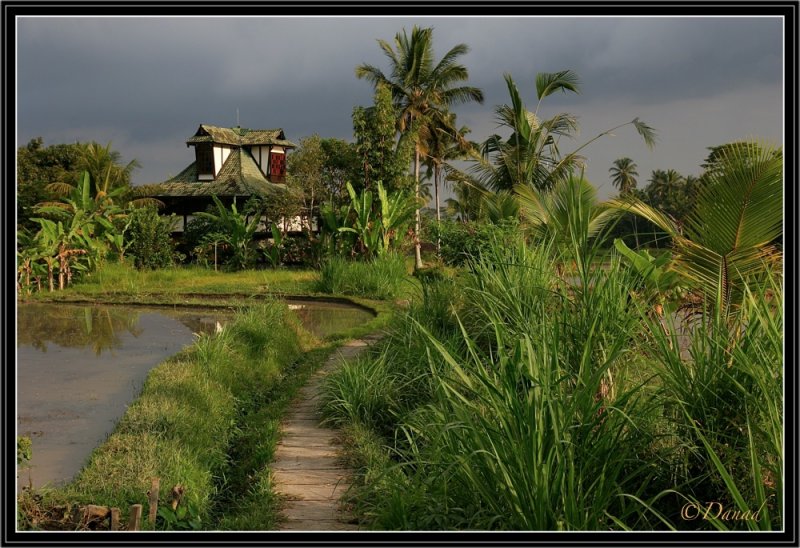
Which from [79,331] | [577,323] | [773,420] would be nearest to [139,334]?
[79,331]

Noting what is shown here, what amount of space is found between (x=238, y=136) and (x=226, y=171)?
2.14 meters

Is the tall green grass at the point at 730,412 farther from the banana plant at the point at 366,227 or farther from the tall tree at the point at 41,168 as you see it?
the tall tree at the point at 41,168

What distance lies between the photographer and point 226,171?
87.4 ft

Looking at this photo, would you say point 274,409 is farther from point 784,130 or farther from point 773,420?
point 784,130

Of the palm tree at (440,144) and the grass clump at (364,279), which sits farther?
the palm tree at (440,144)

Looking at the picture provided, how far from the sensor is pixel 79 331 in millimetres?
11109

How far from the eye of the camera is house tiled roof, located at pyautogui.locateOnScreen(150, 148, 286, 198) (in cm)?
2494

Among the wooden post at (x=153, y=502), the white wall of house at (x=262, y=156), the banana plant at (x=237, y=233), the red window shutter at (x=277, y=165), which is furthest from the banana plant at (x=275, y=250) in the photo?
the wooden post at (x=153, y=502)

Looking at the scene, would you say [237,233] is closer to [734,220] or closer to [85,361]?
[85,361]

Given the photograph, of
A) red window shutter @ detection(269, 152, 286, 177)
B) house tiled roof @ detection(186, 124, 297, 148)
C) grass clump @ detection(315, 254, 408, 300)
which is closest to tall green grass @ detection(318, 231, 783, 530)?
grass clump @ detection(315, 254, 408, 300)

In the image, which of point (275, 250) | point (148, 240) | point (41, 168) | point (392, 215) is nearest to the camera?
point (392, 215)

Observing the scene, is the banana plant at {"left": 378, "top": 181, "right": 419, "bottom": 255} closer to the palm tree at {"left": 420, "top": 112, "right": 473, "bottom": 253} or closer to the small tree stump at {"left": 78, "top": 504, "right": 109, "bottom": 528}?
the palm tree at {"left": 420, "top": 112, "right": 473, "bottom": 253}

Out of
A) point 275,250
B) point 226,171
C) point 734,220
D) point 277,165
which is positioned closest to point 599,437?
point 734,220

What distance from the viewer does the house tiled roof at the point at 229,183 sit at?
2494cm
